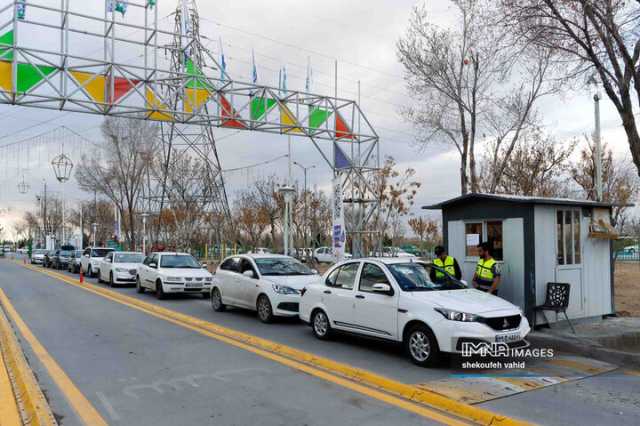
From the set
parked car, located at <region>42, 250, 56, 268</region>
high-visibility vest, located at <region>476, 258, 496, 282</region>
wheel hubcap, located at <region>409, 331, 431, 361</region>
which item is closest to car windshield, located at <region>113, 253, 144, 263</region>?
high-visibility vest, located at <region>476, 258, 496, 282</region>

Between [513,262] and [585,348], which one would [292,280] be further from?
[585,348]

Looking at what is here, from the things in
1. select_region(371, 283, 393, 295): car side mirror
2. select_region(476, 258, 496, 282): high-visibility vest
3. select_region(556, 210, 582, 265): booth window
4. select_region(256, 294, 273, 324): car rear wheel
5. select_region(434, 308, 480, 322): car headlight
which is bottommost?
select_region(256, 294, 273, 324): car rear wheel

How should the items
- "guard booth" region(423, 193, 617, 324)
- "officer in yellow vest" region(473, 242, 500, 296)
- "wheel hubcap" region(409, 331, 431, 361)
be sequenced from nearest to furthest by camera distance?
"wheel hubcap" region(409, 331, 431, 361), "officer in yellow vest" region(473, 242, 500, 296), "guard booth" region(423, 193, 617, 324)

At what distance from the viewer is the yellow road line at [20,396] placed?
555cm

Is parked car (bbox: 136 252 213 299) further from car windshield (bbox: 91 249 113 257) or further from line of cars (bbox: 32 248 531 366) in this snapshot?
car windshield (bbox: 91 249 113 257)

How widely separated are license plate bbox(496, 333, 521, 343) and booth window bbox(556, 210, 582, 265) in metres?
3.48

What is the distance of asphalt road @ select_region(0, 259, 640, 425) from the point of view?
18.7 ft

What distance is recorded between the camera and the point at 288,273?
42.8 ft

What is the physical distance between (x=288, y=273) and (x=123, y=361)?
5299 millimetres

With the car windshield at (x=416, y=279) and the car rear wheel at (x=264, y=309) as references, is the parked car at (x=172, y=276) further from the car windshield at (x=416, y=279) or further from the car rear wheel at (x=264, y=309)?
the car windshield at (x=416, y=279)

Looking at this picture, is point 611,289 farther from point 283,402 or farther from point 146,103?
point 146,103

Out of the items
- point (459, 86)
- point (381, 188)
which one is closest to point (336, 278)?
point (459, 86)

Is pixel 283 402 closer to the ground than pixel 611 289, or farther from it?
closer to the ground

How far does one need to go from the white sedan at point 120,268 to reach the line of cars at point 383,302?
9.84m
